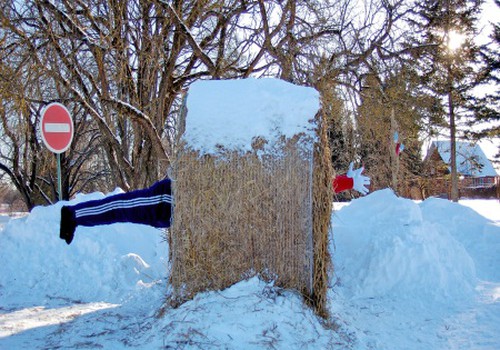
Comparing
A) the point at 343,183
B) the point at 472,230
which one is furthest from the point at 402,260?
the point at 472,230

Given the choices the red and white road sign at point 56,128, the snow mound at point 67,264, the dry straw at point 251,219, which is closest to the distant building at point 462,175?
the snow mound at point 67,264

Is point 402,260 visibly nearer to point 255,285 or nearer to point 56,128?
point 255,285

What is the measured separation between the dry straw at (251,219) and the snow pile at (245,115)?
0.34 ft

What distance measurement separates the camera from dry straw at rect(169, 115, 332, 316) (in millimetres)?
4281

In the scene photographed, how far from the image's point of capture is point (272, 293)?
13.6ft

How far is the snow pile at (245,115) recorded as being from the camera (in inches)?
174

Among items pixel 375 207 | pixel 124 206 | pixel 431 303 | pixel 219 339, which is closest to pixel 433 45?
pixel 375 207

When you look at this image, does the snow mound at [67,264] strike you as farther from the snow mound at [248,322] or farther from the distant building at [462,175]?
the distant building at [462,175]

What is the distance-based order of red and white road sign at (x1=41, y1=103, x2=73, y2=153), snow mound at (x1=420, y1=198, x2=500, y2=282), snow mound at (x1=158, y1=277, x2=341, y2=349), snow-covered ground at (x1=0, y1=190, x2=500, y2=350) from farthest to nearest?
1. snow mound at (x1=420, y1=198, x2=500, y2=282)
2. red and white road sign at (x1=41, y1=103, x2=73, y2=153)
3. snow-covered ground at (x1=0, y1=190, x2=500, y2=350)
4. snow mound at (x1=158, y1=277, x2=341, y2=349)

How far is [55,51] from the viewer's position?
8.86 m

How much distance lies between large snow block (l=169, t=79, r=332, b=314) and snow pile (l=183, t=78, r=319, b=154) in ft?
0.03

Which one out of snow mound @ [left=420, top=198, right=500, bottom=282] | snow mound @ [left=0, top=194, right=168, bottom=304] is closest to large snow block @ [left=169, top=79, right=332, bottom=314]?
snow mound @ [left=0, top=194, right=168, bottom=304]

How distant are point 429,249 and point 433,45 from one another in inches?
265

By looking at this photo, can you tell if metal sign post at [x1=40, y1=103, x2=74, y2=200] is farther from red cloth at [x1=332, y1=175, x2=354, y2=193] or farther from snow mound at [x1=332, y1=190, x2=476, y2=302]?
snow mound at [x1=332, y1=190, x2=476, y2=302]
